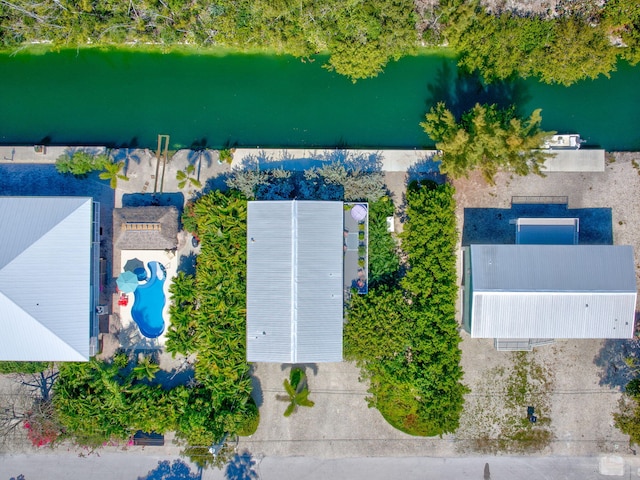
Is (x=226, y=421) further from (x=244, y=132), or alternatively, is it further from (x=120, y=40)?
(x=120, y=40)

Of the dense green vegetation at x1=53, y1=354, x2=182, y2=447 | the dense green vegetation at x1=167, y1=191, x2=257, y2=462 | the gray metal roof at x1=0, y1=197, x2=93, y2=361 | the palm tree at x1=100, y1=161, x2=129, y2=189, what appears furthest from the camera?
the palm tree at x1=100, y1=161, x2=129, y2=189

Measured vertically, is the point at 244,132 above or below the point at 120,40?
below

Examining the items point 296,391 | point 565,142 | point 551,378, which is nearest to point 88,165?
point 296,391

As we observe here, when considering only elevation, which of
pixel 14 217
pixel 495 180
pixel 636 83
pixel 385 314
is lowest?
pixel 385 314

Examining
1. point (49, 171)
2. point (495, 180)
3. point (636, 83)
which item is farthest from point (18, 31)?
point (636, 83)

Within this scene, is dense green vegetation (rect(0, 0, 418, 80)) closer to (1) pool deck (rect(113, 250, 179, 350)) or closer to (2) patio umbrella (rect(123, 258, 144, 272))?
(1) pool deck (rect(113, 250, 179, 350))

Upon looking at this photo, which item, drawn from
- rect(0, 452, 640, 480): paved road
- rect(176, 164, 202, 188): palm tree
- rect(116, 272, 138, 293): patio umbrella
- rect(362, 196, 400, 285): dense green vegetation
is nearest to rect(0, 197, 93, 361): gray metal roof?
rect(116, 272, 138, 293): patio umbrella

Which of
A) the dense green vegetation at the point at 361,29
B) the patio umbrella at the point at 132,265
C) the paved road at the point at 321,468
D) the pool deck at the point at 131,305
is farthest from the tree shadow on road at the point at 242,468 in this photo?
the dense green vegetation at the point at 361,29
